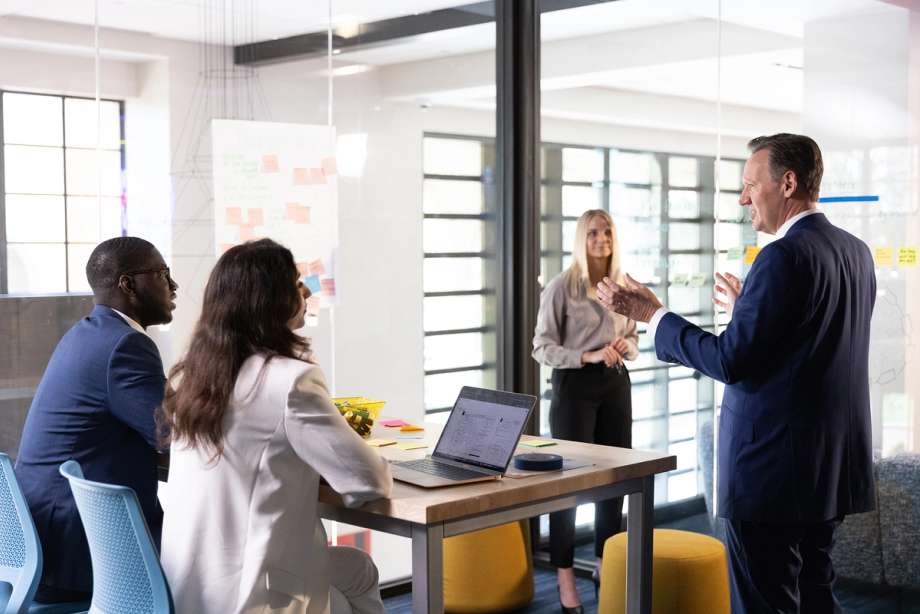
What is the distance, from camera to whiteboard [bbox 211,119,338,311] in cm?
448

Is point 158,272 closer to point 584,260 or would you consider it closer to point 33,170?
point 33,170

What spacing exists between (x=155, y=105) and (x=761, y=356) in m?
2.49

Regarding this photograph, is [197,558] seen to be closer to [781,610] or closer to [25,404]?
[781,610]

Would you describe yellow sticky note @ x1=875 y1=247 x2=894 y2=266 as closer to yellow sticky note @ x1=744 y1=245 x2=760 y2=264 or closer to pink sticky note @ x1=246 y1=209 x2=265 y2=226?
yellow sticky note @ x1=744 y1=245 x2=760 y2=264

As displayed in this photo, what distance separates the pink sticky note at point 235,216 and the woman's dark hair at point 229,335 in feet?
5.96

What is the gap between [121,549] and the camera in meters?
2.61

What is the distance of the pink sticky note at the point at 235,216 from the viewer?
449 cm

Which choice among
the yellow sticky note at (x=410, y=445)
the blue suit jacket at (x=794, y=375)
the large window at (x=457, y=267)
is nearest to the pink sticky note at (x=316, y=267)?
the large window at (x=457, y=267)

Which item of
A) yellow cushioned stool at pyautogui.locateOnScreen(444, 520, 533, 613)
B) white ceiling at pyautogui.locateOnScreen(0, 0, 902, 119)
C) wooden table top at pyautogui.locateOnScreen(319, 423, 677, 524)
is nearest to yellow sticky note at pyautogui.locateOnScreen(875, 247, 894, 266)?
white ceiling at pyautogui.locateOnScreen(0, 0, 902, 119)

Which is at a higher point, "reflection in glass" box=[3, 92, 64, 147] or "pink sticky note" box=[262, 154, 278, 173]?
"reflection in glass" box=[3, 92, 64, 147]

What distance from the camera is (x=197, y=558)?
8.60 feet

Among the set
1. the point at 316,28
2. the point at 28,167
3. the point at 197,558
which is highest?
the point at 316,28

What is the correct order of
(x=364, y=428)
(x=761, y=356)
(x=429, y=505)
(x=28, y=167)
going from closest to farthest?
1. (x=429, y=505)
2. (x=761, y=356)
3. (x=364, y=428)
4. (x=28, y=167)

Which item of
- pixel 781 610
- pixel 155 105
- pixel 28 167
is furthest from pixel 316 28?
pixel 781 610
